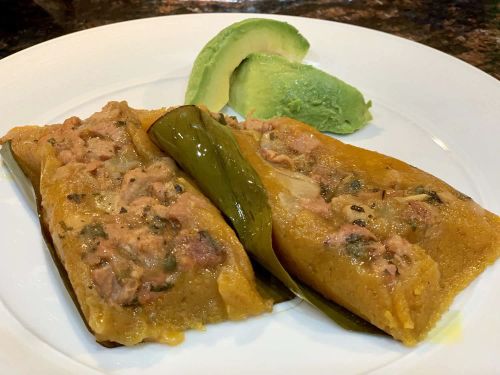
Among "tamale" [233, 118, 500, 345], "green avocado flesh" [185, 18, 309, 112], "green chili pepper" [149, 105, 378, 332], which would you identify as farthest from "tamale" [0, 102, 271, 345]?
"green avocado flesh" [185, 18, 309, 112]

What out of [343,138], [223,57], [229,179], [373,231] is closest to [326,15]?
[223,57]

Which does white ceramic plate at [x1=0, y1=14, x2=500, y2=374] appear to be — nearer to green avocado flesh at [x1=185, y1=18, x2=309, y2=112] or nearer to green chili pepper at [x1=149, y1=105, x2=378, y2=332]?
green chili pepper at [x1=149, y1=105, x2=378, y2=332]

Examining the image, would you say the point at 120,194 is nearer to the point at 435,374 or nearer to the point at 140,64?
the point at 435,374

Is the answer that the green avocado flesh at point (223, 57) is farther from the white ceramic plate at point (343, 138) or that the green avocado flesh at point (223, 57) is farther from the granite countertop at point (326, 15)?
the granite countertop at point (326, 15)

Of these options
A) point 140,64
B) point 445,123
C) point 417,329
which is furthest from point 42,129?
point 445,123

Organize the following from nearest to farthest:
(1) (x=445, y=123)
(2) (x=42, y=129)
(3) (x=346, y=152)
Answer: (3) (x=346, y=152) < (2) (x=42, y=129) < (1) (x=445, y=123)

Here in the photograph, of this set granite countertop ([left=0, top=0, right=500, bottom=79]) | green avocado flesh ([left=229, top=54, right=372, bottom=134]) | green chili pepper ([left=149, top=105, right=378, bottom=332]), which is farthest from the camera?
granite countertop ([left=0, top=0, right=500, bottom=79])

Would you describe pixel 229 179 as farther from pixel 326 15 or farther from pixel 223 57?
pixel 326 15
